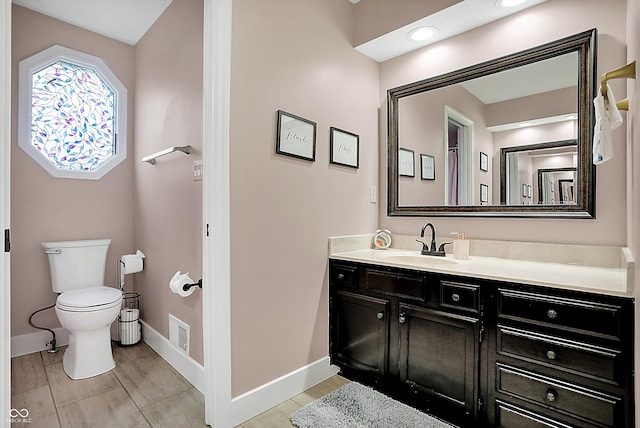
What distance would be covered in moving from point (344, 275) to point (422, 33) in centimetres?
171

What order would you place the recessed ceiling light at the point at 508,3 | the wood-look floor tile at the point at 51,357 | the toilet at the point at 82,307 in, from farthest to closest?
the wood-look floor tile at the point at 51,357, the toilet at the point at 82,307, the recessed ceiling light at the point at 508,3

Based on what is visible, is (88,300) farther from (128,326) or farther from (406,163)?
(406,163)

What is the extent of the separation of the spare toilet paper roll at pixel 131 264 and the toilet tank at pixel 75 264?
0.21 meters

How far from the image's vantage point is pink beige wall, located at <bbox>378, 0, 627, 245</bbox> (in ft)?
5.34

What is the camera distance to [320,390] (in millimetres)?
2051

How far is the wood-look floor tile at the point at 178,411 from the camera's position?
1.70 metres

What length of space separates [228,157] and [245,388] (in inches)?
48.6

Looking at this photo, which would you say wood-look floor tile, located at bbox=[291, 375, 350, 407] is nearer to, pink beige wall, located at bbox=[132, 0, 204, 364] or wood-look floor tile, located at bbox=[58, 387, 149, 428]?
pink beige wall, located at bbox=[132, 0, 204, 364]

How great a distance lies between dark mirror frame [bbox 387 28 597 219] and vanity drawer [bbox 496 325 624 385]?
763 mm

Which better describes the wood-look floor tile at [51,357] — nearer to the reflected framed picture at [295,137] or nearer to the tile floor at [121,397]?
the tile floor at [121,397]

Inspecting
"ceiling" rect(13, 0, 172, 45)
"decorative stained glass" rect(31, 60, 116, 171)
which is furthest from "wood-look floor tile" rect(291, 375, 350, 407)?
"ceiling" rect(13, 0, 172, 45)

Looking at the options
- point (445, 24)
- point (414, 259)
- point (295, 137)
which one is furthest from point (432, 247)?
point (445, 24)

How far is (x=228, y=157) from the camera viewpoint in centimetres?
167

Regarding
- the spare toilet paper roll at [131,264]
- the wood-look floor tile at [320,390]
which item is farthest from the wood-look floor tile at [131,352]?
the wood-look floor tile at [320,390]
